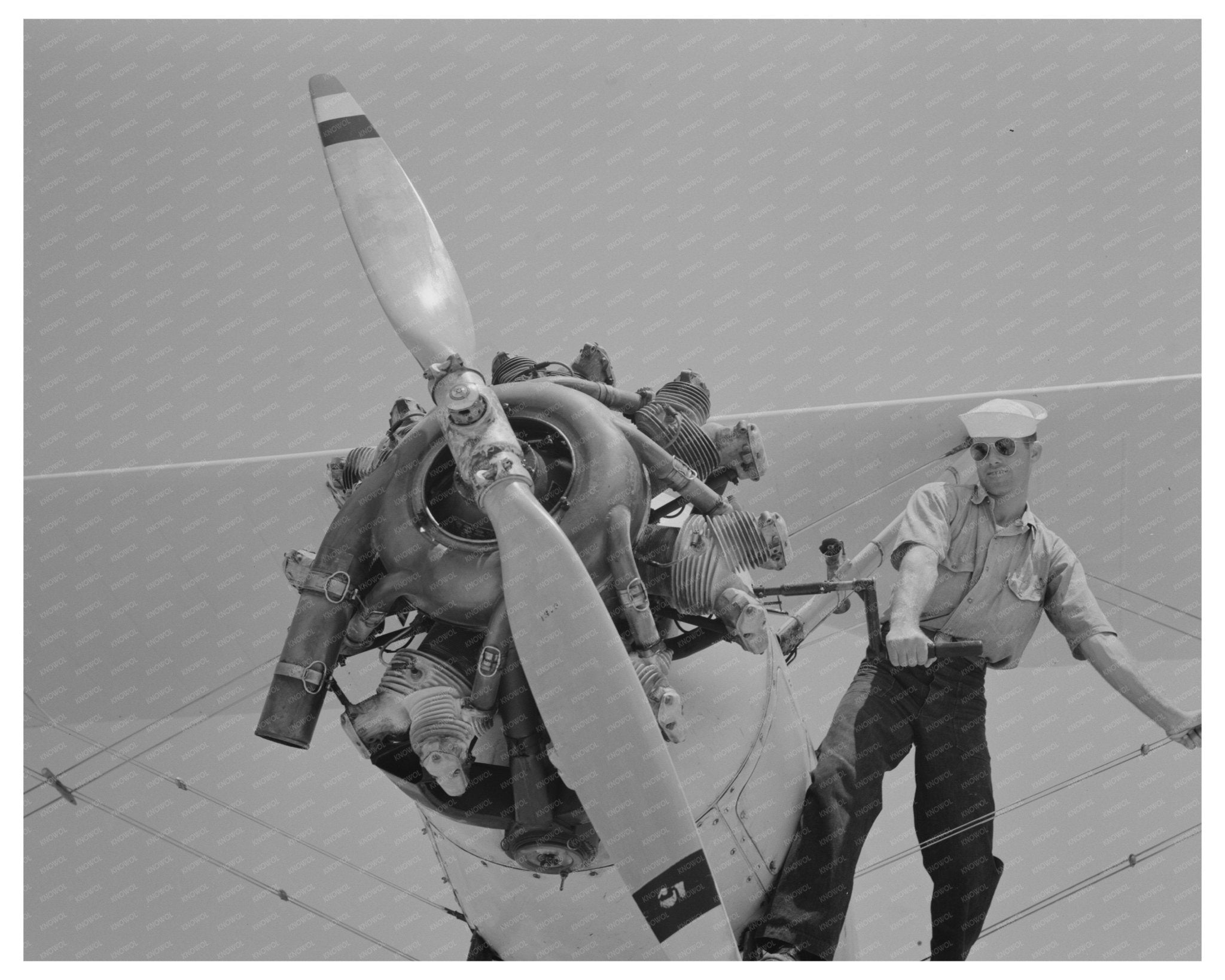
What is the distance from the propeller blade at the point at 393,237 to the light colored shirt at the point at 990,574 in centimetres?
145

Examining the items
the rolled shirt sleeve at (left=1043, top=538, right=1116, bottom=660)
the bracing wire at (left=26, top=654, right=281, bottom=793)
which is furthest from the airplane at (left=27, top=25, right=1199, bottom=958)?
the bracing wire at (left=26, top=654, right=281, bottom=793)

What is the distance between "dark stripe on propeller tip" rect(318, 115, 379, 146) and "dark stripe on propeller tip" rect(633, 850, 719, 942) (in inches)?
91.6

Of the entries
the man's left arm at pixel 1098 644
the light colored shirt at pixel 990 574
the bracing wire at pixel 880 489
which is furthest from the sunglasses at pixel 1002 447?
the bracing wire at pixel 880 489

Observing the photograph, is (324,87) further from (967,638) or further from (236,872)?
(236,872)

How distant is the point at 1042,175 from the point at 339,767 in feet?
13.8

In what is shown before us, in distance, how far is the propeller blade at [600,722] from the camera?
332 centimetres

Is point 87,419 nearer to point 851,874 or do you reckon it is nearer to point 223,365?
point 223,365

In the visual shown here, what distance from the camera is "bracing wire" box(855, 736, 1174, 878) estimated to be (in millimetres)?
4344

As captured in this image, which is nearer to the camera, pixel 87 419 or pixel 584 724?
pixel 584 724

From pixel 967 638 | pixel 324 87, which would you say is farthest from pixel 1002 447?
pixel 324 87

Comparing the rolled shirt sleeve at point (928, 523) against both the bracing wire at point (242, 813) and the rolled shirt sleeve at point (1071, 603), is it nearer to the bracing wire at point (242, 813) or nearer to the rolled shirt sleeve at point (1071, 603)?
the rolled shirt sleeve at point (1071, 603)

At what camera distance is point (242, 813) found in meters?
6.29

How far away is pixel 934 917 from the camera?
177 inches

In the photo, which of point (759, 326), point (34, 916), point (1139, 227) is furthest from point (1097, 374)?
point (34, 916)
